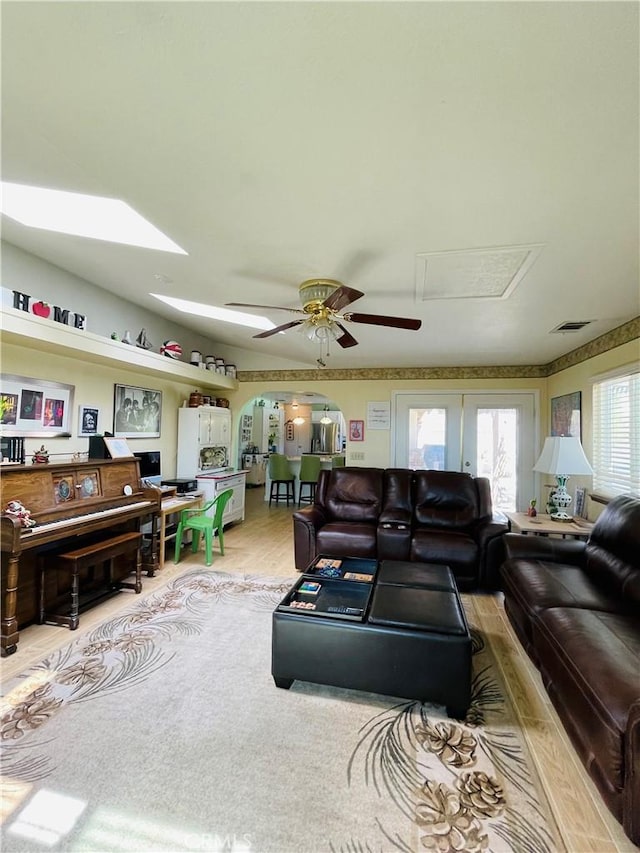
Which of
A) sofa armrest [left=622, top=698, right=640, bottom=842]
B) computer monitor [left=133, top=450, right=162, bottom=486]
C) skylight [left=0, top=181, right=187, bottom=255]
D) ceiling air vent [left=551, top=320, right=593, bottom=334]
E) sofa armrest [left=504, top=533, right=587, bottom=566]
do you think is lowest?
sofa armrest [left=622, top=698, right=640, bottom=842]

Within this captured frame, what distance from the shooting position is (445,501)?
3920 millimetres

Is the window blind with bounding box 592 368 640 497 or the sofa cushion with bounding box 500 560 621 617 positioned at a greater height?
the window blind with bounding box 592 368 640 497

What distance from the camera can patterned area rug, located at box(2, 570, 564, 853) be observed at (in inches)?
49.6

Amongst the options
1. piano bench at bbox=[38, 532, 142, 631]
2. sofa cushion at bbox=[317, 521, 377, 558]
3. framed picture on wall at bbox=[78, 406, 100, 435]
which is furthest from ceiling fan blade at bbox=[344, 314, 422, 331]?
framed picture on wall at bbox=[78, 406, 100, 435]

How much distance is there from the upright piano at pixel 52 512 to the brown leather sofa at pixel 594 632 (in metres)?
3.10

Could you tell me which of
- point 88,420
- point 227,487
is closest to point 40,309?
point 88,420

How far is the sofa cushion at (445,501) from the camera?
12.4 feet

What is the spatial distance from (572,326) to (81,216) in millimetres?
3907

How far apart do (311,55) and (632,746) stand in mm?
2372

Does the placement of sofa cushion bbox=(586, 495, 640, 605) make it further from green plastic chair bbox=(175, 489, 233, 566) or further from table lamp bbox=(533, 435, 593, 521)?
green plastic chair bbox=(175, 489, 233, 566)

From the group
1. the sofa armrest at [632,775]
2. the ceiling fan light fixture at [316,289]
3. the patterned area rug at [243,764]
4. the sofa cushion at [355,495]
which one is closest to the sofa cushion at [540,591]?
the patterned area rug at [243,764]

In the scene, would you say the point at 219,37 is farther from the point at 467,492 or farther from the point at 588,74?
the point at 467,492

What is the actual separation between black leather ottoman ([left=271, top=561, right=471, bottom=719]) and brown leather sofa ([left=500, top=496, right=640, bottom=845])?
432 millimetres

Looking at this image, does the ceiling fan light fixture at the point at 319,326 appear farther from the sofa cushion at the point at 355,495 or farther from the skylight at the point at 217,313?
the sofa cushion at the point at 355,495
